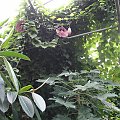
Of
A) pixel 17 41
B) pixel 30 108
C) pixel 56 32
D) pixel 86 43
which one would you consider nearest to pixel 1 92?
pixel 30 108

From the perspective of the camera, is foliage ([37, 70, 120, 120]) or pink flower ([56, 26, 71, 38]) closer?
foliage ([37, 70, 120, 120])

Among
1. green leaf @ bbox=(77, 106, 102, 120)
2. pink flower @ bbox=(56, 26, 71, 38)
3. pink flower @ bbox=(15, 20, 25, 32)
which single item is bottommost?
green leaf @ bbox=(77, 106, 102, 120)

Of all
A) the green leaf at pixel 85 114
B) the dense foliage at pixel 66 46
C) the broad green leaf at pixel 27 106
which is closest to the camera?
the broad green leaf at pixel 27 106

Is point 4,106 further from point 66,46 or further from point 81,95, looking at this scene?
point 66,46

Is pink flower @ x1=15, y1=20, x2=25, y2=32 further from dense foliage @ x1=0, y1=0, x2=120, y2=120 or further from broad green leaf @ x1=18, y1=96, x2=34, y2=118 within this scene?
broad green leaf @ x1=18, y1=96, x2=34, y2=118

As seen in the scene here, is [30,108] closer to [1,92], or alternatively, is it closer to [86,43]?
[1,92]

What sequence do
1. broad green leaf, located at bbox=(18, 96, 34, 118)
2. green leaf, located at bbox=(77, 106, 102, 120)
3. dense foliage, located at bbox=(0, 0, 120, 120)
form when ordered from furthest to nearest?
1. dense foliage, located at bbox=(0, 0, 120, 120)
2. green leaf, located at bbox=(77, 106, 102, 120)
3. broad green leaf, located at bbox=(18, 96, 34, 118)

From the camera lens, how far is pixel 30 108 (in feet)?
3.21

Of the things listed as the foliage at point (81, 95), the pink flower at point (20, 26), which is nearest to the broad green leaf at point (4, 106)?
the foliage at point (81, 95)

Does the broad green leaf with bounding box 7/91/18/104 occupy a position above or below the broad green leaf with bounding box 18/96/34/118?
above

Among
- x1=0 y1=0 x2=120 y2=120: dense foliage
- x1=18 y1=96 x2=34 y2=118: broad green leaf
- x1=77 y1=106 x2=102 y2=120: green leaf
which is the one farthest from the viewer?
x1=0 y1=0 x2=120 y2=120: dense foliage

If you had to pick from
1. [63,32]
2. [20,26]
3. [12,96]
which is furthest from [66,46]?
[12,96]

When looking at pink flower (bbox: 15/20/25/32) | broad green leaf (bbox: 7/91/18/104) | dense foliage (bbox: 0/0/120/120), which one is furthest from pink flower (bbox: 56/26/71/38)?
broad green leaf (bbox: 7/91/18/104)

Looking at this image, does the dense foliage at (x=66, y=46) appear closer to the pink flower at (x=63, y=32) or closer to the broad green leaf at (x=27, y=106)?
the pink flower at (x=63, y=32)
